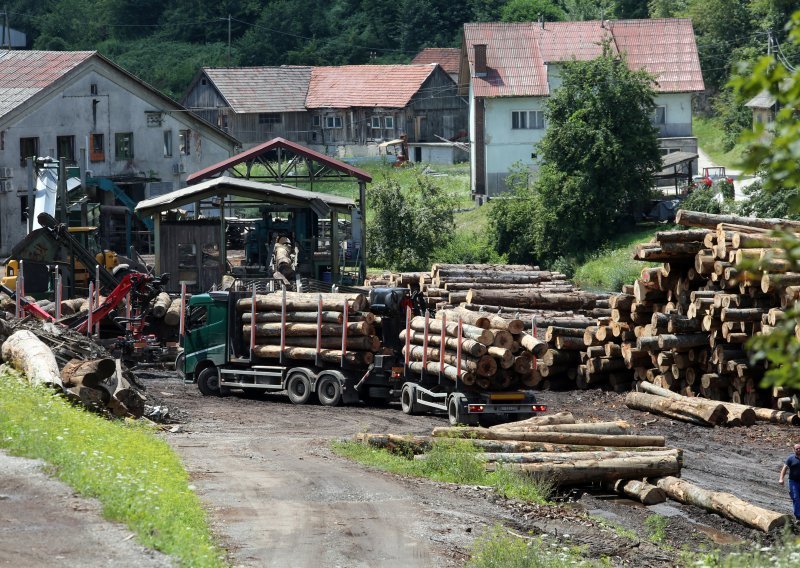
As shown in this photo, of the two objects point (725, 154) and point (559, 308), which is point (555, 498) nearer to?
point (559, 308)

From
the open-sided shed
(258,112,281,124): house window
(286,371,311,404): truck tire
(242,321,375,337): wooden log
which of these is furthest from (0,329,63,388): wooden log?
(258,112,281,124): house window

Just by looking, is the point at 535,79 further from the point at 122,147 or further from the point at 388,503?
the point at 388,503

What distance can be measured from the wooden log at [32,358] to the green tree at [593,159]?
3352cm

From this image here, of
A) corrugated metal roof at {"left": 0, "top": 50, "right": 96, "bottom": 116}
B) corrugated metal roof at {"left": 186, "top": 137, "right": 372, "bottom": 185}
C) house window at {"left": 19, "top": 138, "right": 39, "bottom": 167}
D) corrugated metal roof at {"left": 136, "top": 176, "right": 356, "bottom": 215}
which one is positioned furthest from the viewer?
corrugated metal roof at {"left": 0, "top": 50, "right": 96, "bottom": 116}

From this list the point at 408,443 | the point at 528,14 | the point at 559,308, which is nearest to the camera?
the point at 408,443

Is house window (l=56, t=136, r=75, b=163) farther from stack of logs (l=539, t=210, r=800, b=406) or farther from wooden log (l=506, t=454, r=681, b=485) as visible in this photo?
wooden log (l=506, t=454, r=681, b=485)

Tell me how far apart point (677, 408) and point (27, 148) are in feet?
117

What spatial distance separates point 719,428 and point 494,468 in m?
6.46

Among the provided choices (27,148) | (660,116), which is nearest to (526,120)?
(660,116)

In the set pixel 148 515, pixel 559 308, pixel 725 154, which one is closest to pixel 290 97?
pixel 725 154

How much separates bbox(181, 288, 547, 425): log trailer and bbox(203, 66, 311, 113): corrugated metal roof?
55587 millimetres

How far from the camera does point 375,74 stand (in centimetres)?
8256

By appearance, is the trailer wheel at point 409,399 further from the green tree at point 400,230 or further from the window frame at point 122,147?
the window frame at point 122,147

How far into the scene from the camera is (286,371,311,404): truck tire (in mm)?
25906
